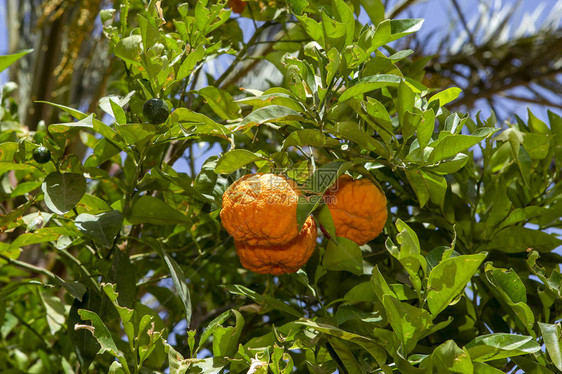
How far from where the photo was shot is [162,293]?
129 centimetres

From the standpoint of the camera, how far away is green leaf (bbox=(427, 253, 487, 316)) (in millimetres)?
748

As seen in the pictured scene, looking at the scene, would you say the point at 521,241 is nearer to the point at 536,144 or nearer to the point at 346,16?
the point at 536,144

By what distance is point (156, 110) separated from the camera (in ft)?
2.83

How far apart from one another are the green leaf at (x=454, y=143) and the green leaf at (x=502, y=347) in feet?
0.76

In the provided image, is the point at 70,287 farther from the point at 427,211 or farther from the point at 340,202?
the point at 427,211

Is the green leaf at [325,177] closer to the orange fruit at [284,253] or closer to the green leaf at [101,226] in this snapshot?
the orange fruit at [284,253]

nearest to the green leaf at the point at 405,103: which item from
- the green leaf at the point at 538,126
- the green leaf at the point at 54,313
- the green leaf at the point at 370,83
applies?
the green leaf at the point at 370,83

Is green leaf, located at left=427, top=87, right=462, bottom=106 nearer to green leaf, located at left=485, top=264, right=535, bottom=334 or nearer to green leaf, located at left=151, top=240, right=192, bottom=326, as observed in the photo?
green leaf, located at left=485, top=264, right=535, bottom=334

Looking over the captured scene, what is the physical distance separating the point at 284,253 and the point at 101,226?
0.86 feet

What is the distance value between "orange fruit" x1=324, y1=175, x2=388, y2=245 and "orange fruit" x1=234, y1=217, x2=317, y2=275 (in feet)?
0.14

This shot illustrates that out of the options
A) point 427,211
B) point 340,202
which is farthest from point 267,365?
point 427,211

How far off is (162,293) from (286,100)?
1.92 feet

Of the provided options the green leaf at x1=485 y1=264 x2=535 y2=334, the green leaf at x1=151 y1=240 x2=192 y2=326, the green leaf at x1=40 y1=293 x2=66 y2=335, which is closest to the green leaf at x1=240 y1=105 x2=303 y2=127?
the green leaf at x1=151 y1=240 x2=192 y2=326

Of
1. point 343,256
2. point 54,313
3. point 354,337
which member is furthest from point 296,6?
point 54,313
